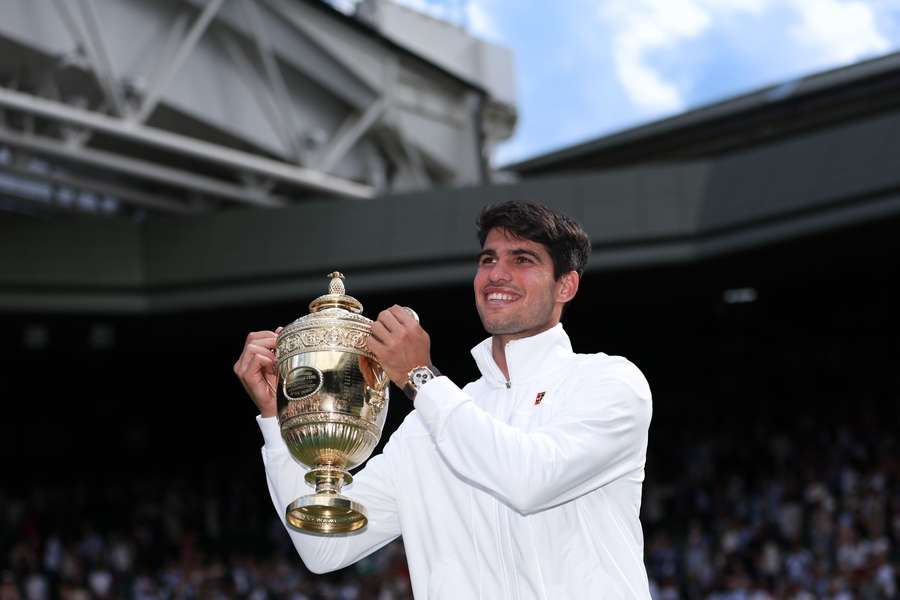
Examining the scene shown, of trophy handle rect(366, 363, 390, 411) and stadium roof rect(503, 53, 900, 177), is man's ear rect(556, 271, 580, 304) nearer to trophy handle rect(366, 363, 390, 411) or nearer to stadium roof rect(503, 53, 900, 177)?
trophy handle rect(366, 363, 390, 411)

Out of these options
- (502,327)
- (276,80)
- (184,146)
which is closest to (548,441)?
(502,327)

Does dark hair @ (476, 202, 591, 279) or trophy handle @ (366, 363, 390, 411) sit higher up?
dark hair @ (476, 202, 591, 279)

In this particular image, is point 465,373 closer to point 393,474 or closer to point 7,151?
point 7,151

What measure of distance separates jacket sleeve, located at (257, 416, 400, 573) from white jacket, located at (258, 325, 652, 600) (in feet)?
0.22

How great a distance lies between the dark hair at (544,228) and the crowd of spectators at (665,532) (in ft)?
35.6

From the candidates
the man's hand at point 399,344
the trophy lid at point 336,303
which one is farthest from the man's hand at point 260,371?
the man's hand at point 399,344

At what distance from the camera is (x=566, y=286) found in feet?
10.4

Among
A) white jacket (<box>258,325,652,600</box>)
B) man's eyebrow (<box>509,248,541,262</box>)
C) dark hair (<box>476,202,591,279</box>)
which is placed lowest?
white jacket (<box>258,325,652,600</box>)

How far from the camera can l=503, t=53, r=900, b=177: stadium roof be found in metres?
21.3

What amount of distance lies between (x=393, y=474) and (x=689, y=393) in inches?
844

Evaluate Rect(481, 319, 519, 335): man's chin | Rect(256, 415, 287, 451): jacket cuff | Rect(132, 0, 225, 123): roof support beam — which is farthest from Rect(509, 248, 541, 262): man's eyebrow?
Rect(132, 0, 225, 123): roof support beam

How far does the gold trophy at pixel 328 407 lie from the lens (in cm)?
307

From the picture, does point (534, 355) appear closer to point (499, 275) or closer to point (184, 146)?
point (499, 275)

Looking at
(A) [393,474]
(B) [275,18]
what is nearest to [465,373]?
(B) [275,18]
